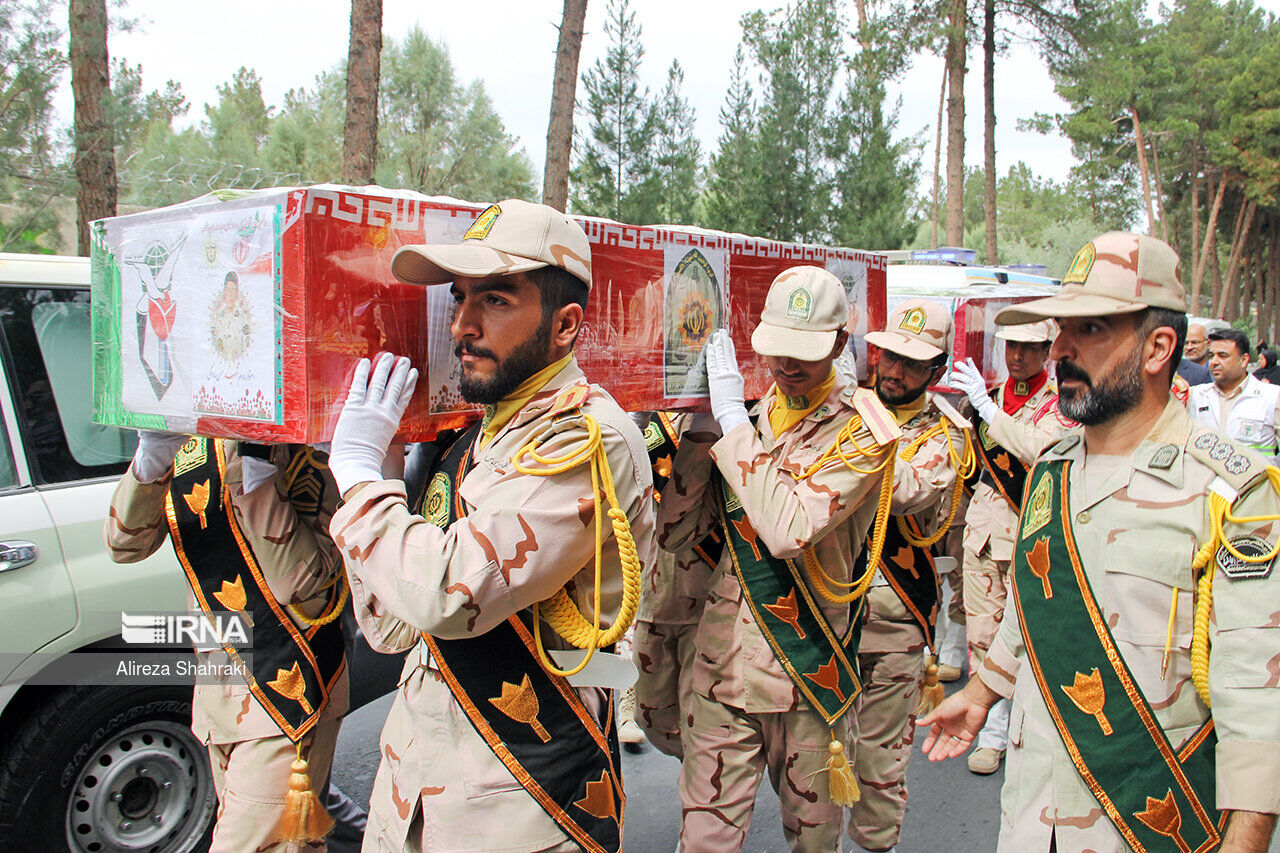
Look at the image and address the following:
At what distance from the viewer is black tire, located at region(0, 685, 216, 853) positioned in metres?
2.84

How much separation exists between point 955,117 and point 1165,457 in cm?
1352

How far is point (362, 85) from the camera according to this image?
6.85m

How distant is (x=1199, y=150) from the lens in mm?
29047

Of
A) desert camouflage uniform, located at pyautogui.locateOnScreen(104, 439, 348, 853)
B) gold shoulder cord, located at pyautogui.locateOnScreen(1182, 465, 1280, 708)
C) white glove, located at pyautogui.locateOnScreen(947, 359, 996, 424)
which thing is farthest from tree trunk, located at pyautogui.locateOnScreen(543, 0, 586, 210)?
gold shoulder cord, located at pyautogui.locateOnScreen(1182, 465, 1280, 708)

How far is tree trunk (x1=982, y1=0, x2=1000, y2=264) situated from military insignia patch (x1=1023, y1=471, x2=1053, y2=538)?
14830mm

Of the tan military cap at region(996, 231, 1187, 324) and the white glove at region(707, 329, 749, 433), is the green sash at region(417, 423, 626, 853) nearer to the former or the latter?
the white glove at region(707, 329, 749, 433)

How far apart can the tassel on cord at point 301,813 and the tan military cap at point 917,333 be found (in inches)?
97.5

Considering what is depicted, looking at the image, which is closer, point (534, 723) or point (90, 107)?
point (534, 723)

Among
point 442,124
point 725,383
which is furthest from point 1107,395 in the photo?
point 442,124

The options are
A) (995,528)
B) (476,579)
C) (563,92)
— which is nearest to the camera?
(476,579)

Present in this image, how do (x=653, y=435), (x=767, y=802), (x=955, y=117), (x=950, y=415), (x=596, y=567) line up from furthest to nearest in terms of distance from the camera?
(x=955, y=117) → (x=767, y=802) → (x=950, y=415) → (x=653, y=435) → (x=596, y=567)

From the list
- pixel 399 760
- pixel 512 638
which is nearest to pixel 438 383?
pixel 512 638

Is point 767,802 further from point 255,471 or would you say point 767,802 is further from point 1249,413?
point 1249,413

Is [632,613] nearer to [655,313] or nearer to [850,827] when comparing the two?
[655,313]
